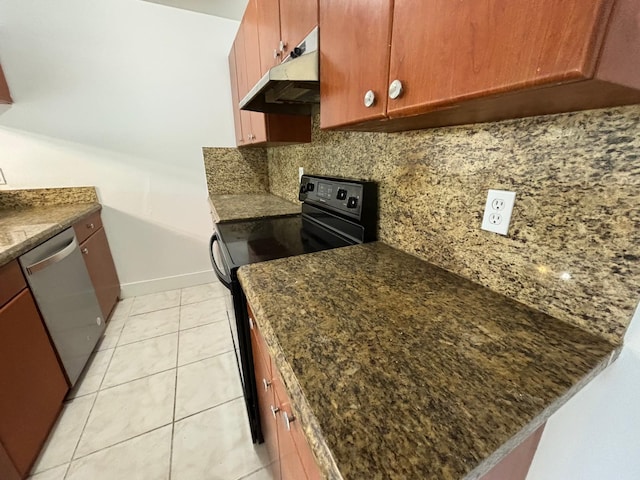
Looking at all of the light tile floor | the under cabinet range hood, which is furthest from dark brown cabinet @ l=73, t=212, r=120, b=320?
the under cabinet range hood

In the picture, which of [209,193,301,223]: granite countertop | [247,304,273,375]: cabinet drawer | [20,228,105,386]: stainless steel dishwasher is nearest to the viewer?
[247,304,273,375]: cabinet drawer

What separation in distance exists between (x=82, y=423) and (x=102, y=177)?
1.80 meters

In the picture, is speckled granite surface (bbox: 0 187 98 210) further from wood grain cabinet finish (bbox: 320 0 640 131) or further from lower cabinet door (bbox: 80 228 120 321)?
wood grain cabinet finish (bbox: 320 0 640 131)

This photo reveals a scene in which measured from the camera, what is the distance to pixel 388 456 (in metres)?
0.31

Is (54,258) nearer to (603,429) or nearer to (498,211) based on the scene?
(498,211)

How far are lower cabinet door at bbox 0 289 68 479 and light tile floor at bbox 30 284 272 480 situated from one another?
13 cm

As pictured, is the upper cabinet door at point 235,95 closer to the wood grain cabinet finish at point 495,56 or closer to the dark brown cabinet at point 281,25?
the dark brown cabinet at point 281,25

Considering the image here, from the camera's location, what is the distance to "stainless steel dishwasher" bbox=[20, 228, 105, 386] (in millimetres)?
1270

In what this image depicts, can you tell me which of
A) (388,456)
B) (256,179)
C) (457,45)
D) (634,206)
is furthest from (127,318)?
(634,206)

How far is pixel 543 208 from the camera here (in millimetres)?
576

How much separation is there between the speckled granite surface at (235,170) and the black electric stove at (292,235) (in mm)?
1219

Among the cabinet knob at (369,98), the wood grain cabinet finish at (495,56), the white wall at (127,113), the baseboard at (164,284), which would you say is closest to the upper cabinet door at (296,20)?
the wood grain cabinet finish at (495,56)

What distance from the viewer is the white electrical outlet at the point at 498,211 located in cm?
64

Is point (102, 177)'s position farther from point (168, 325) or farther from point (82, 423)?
point (82, 423)
